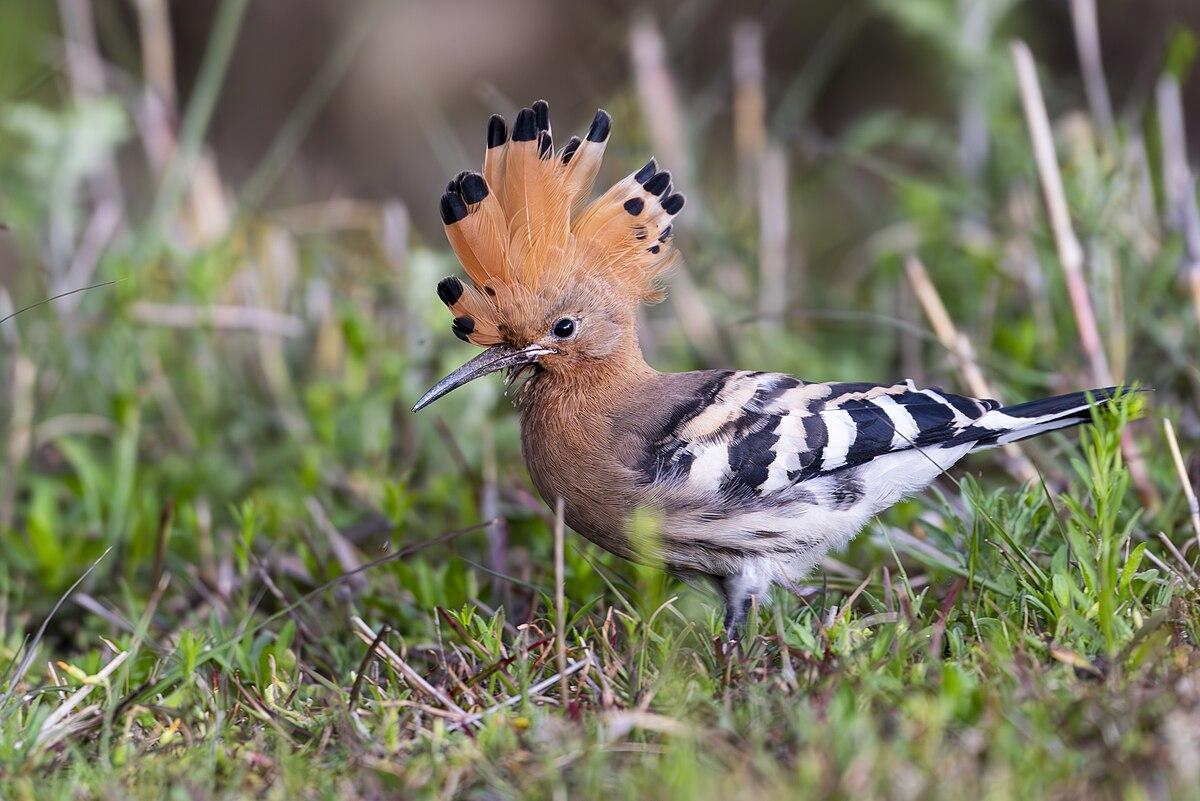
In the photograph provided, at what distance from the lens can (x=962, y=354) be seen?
12.1 feet

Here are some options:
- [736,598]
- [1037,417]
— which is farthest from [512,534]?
[1037,417]

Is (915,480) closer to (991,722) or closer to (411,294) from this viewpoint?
(991,722)

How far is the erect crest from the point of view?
3.04 metres

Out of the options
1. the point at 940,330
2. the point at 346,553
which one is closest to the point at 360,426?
the point at 346,553

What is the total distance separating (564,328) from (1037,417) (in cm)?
110

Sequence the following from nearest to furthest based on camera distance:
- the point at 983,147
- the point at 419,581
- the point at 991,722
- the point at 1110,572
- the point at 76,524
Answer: the point at 991,722 → the point at 1110,572 → the point at 419,581 → the point at 76,524 → the point at 983,147

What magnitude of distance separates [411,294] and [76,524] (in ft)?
4.11

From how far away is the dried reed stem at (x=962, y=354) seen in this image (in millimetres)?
3537

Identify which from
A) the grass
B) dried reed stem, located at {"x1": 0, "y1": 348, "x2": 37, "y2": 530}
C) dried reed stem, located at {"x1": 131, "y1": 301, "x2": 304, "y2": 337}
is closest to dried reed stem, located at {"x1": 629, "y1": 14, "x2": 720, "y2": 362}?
the grass

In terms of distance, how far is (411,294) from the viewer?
14.4 feet

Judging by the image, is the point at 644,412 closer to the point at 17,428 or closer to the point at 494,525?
the point at 494,525

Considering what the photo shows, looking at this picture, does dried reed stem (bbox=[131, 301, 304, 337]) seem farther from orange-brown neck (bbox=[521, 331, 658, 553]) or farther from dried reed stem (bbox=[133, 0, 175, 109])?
orange-brown neck (bbox=[521, 331, 658, 553])

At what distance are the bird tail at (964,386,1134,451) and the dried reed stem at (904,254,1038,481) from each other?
31 cm

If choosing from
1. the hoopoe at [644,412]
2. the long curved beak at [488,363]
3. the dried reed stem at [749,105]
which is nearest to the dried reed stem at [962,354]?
the hoopoe at [644,412]
